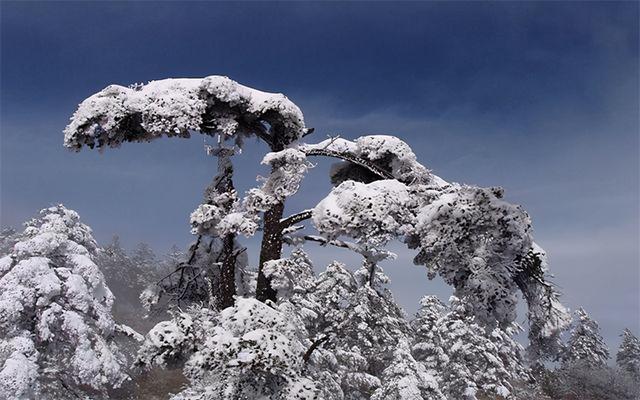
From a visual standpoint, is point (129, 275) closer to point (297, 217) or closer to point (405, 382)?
point (405, 382)

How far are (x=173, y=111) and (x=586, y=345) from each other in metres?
55.2

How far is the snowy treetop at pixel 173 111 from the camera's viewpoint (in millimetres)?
8234

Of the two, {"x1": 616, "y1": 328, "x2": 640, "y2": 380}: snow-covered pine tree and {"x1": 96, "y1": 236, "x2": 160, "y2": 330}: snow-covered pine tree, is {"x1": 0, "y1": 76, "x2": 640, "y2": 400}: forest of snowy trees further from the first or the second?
{"x1": 96, "y1": 236, "x2": 160, "y2": 330}: snow-covered pine tree

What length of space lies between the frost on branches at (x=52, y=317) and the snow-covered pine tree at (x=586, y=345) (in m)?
46.1

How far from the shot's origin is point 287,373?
6.54 m

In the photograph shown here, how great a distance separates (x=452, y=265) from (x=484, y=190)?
3.58 ft

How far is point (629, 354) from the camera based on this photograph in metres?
57.0

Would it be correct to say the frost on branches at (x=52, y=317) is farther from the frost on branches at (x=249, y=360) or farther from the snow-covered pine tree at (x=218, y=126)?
the frost on branches at (x=249, y=360)

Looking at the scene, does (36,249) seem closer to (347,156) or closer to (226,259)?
(226,259)

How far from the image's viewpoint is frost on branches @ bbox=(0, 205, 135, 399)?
1602cm

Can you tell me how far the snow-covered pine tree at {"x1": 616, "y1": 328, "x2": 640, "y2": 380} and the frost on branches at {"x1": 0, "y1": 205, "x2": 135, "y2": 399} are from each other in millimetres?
54000

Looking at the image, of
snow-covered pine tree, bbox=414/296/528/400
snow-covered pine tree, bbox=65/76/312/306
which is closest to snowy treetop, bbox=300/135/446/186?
snow-covered pine tree, bbox=65/76/312/306

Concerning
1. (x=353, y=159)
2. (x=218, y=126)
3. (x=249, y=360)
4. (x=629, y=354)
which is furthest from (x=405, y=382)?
(x=629, y=354)

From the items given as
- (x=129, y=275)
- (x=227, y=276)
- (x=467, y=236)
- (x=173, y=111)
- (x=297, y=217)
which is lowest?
(x=467, y=236)
